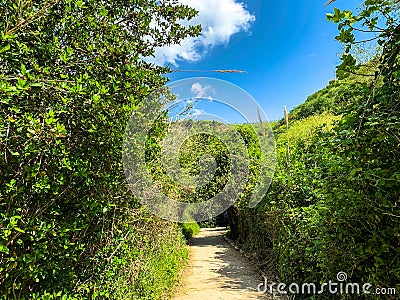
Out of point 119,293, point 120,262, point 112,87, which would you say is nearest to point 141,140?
point 112,87

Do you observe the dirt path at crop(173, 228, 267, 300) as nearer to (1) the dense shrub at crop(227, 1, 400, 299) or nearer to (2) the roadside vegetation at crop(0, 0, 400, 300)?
(2) the roadside vegetation at crop(0, 0, 400, 300)

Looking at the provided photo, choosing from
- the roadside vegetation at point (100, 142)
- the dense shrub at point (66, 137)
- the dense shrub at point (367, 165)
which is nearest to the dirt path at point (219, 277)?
the roadside vegetation at point (100, 142)

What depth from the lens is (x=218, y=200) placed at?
37.4ft

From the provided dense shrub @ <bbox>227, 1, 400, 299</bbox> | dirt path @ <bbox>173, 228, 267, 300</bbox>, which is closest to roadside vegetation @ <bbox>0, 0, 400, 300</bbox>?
dense shrub @ <bbox>227, 1, 400, 299</bbox>

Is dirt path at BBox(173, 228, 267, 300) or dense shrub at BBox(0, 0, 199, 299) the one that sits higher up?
dense shrub at BBox(0, 0, 199, 299)

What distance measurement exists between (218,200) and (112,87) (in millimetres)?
9804

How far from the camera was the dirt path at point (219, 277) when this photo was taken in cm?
472

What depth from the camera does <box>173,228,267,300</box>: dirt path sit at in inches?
186

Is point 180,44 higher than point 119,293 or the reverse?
higher

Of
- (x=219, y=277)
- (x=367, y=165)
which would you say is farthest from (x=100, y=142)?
(x=219, y=277)

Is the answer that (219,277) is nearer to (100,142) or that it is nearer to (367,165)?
(100,142)

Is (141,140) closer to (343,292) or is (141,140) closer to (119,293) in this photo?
(119,293)

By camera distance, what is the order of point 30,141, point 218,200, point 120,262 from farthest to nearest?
point 218,200 → point 120,262 → point 30,141

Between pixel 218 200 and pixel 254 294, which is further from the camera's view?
pixel 218 200
